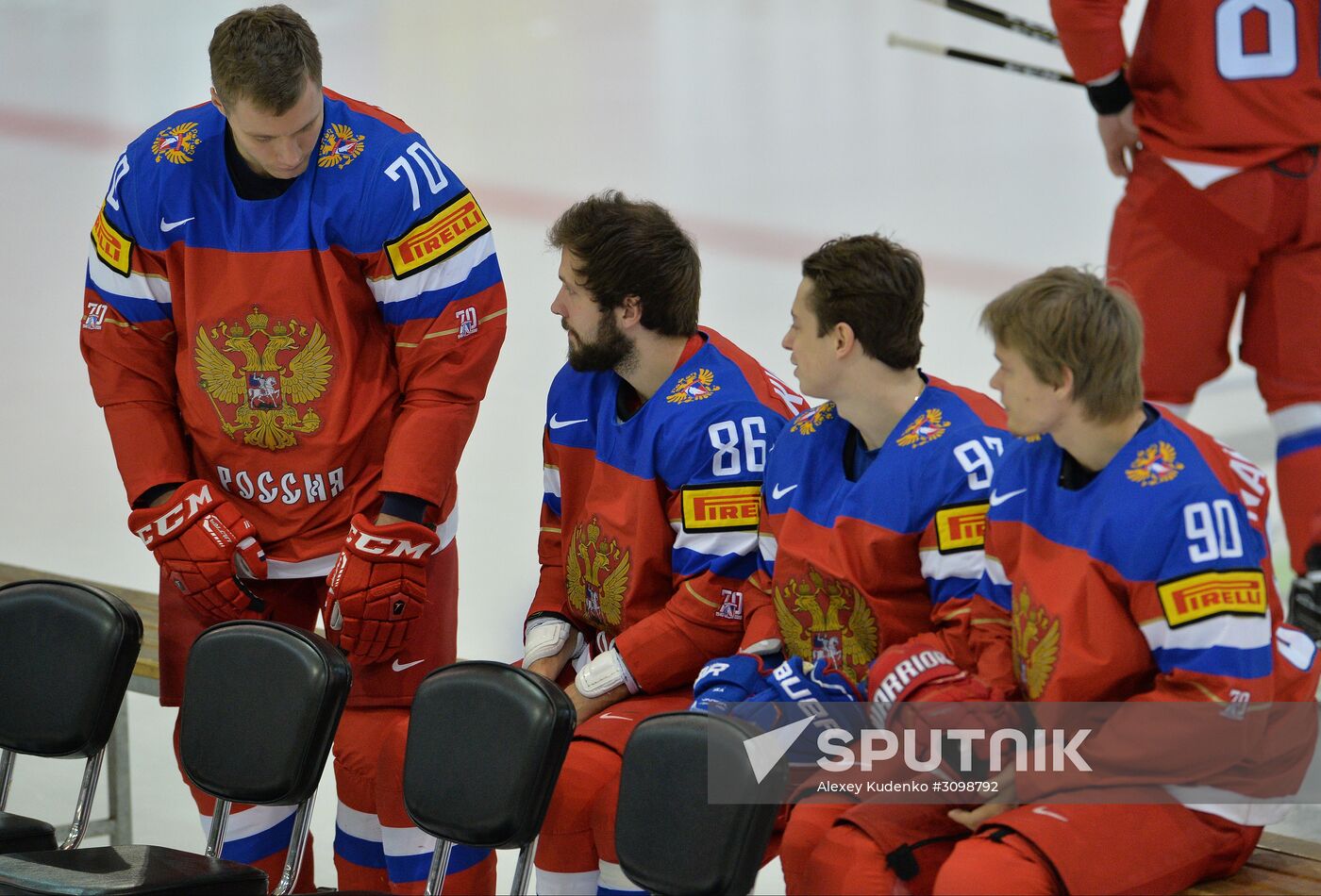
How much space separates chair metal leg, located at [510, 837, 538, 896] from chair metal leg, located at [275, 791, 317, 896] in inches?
12.7

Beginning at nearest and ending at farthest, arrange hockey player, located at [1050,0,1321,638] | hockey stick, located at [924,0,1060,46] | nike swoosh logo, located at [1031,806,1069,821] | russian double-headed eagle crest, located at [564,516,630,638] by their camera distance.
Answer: nike swoosh logo, located at [1031,806,1069,821] < russian double-headed eagle crest, located at [564,516,630,638] < hockey player, located at [1050,0,1321,638] < hockey stick, located at [924,0,1060,46]

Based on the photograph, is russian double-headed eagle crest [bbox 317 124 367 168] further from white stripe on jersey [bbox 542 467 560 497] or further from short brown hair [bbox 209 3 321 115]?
white stripe on jersey [bbox 542 467 560 497]

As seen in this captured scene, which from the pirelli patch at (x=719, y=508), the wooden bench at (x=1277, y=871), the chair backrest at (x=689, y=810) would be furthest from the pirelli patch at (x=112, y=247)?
the wooden bench at (x=1277, y=871)

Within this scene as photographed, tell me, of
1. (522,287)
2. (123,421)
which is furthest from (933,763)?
(522,287)

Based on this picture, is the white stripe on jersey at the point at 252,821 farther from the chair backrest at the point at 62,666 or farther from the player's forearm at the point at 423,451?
the player's forearm at the point at 423,451

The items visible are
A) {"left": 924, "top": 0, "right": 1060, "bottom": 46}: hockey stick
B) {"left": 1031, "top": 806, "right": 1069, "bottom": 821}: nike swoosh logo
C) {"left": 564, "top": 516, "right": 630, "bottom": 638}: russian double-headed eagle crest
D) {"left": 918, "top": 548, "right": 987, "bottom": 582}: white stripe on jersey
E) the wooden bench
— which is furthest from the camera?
{"left": 924, "top": 0, "right": 1060, "bottom": 46}: hockey stick

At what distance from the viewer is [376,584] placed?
2518 mm

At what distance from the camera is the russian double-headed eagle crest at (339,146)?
2.54 m

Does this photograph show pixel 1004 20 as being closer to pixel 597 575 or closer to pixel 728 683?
pixel 597 575

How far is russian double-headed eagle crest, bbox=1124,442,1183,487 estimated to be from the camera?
2006 mm

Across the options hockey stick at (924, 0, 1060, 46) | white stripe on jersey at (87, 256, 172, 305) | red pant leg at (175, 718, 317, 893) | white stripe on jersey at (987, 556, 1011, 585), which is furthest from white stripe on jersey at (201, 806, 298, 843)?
hockey stick at (924, 0, 1060, 46)

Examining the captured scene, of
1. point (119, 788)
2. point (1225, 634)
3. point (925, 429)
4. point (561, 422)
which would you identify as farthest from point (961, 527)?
point (119, 788)

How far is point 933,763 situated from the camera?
2.15 metres

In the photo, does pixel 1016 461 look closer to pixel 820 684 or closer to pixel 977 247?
pixel 820 684
